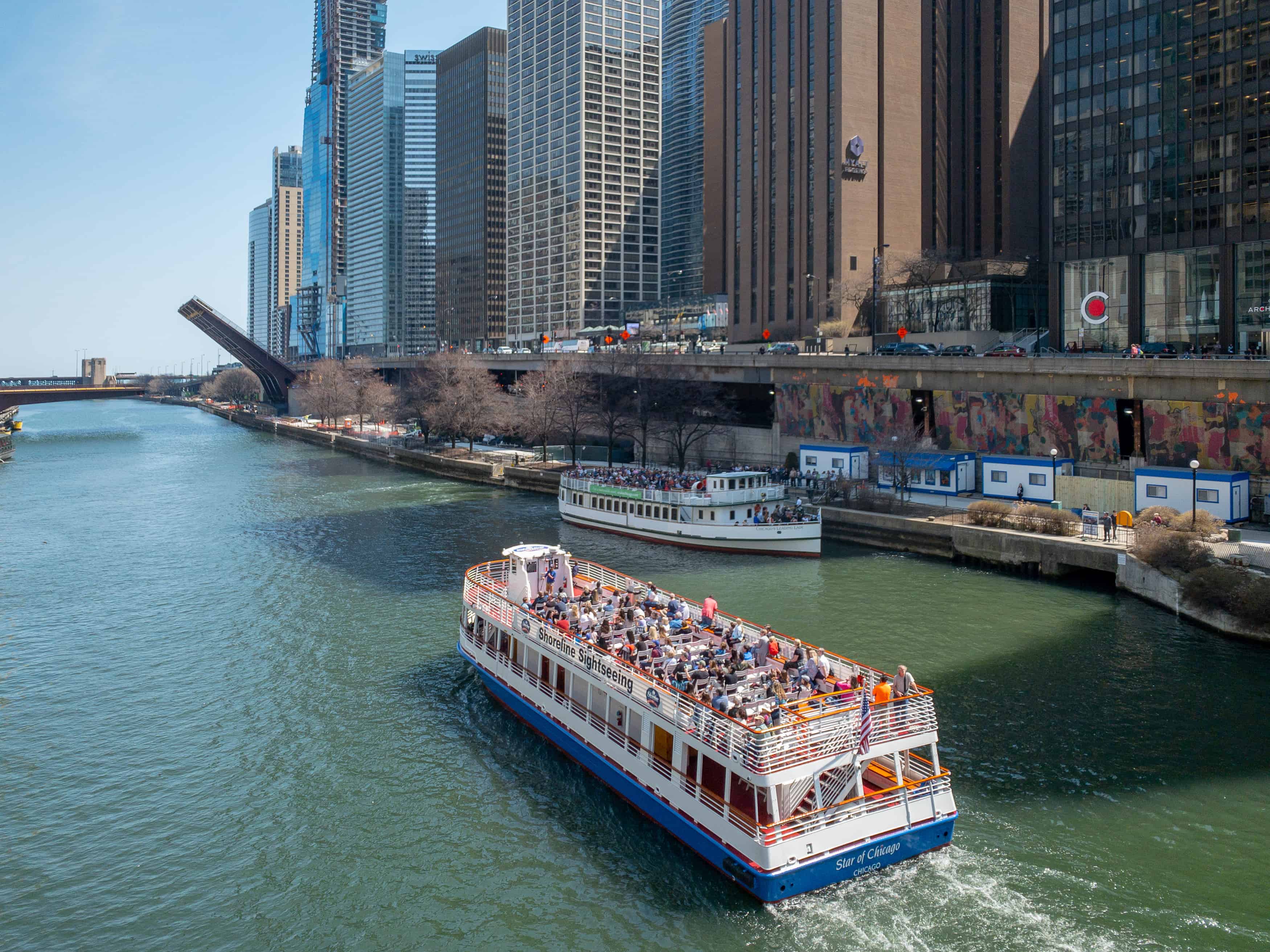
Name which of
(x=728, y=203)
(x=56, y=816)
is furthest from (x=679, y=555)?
(x=728, y=203)

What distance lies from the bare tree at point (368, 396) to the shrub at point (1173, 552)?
9606cm

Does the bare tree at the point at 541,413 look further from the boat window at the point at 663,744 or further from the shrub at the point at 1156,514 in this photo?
the boat window at the point at 663,744

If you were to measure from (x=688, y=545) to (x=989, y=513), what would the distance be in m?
14.8

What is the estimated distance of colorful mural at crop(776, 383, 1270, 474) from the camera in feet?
152

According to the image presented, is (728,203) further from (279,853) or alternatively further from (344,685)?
(279,853)

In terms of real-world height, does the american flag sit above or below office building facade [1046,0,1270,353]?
below

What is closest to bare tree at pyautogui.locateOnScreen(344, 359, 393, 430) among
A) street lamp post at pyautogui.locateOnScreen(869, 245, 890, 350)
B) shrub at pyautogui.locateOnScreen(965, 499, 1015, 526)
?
street lamp post at pyautogui.locateOnScreen(869, 245, 890, 350)

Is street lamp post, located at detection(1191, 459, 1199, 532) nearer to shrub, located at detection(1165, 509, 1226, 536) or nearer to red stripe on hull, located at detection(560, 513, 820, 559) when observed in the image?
shrub, located at detection(1165, 509, 1226, 536)

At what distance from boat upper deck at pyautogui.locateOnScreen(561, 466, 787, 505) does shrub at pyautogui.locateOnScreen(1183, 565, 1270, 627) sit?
71.5 ft

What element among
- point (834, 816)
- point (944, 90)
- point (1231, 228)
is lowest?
point (834, 816)

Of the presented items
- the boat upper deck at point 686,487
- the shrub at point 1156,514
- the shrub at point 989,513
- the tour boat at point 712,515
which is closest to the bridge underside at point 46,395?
the boat upper deck at point 686,487

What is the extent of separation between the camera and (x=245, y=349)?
5699 inches

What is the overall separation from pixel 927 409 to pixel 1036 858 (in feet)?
153

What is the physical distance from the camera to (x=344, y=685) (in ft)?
94.3
